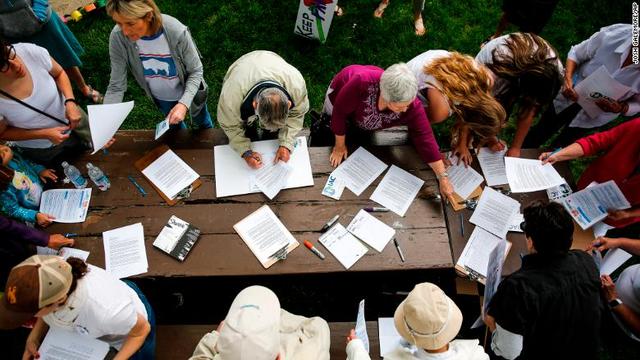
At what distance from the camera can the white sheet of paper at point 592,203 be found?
3203 mm

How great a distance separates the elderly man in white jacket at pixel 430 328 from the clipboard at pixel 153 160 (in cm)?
170

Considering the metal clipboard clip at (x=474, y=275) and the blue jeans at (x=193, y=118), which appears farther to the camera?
the blue jeans at (x=193, y=118)

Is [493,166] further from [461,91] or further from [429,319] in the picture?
[429,319]

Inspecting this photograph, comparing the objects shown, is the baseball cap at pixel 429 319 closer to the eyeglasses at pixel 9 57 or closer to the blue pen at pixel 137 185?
the blue pen at pixel 137 185

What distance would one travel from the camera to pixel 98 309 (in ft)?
7.75

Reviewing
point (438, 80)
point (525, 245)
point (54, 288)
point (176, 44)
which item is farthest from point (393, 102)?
point (54, 288)

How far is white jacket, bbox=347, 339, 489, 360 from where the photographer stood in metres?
2.40

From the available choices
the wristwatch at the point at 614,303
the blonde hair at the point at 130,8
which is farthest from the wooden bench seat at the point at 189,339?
the blonde hair at the point at 130,8

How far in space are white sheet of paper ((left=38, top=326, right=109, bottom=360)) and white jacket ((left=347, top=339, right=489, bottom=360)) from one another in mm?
1510

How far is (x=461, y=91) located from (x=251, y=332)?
6.98 ft

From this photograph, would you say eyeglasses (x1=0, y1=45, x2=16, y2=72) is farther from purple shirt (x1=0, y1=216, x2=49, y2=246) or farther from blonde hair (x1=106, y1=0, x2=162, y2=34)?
purple shirt (x1=0, y1=216, x2=49, y2=246)

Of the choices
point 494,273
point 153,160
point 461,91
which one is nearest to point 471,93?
point 461,91

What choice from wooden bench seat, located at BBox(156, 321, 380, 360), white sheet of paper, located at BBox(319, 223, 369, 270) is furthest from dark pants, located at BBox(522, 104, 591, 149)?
wooden bench seat, located at BBox(156, 321, 380, 360)

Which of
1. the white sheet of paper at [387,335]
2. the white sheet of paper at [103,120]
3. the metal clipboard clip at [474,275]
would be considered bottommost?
the white sheet of paper at [387,335]
